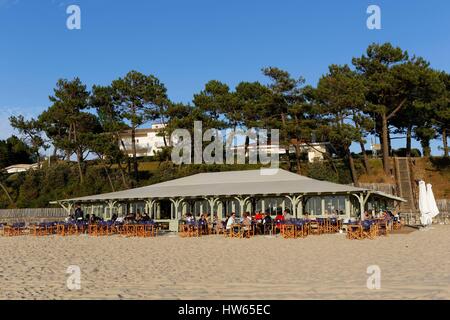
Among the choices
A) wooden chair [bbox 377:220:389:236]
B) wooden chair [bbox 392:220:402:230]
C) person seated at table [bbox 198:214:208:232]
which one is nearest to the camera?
wooden chair [bbox 377:220:389:236]

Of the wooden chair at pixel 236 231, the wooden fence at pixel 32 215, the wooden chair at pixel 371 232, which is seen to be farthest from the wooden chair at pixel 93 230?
the wooden fence at pixel 32 215

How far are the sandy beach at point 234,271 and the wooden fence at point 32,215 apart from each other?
2126 cm

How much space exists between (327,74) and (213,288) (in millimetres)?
36485

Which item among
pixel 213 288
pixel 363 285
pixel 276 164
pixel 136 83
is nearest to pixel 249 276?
pixel 213 288

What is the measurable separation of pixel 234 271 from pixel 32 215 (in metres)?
30.6

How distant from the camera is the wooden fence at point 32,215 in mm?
36312

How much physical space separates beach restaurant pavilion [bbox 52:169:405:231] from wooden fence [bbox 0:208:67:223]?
6.68 meters

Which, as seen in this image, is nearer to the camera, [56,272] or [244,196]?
[56,272]

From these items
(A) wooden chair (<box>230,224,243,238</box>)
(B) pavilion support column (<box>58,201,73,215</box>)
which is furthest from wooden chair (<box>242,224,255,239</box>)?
(B) pavilion support column (<box>58,201,73,215</box>)

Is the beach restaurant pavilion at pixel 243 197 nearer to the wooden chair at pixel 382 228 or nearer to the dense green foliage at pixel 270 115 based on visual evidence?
the wooden chair at pixel 382 228

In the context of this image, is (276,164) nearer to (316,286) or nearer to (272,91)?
(272,91)

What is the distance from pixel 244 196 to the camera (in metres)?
24.8

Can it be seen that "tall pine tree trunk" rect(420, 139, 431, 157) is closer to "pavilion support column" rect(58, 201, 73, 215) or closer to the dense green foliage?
the dense green foliage

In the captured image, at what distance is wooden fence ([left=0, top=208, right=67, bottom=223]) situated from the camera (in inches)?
1430
